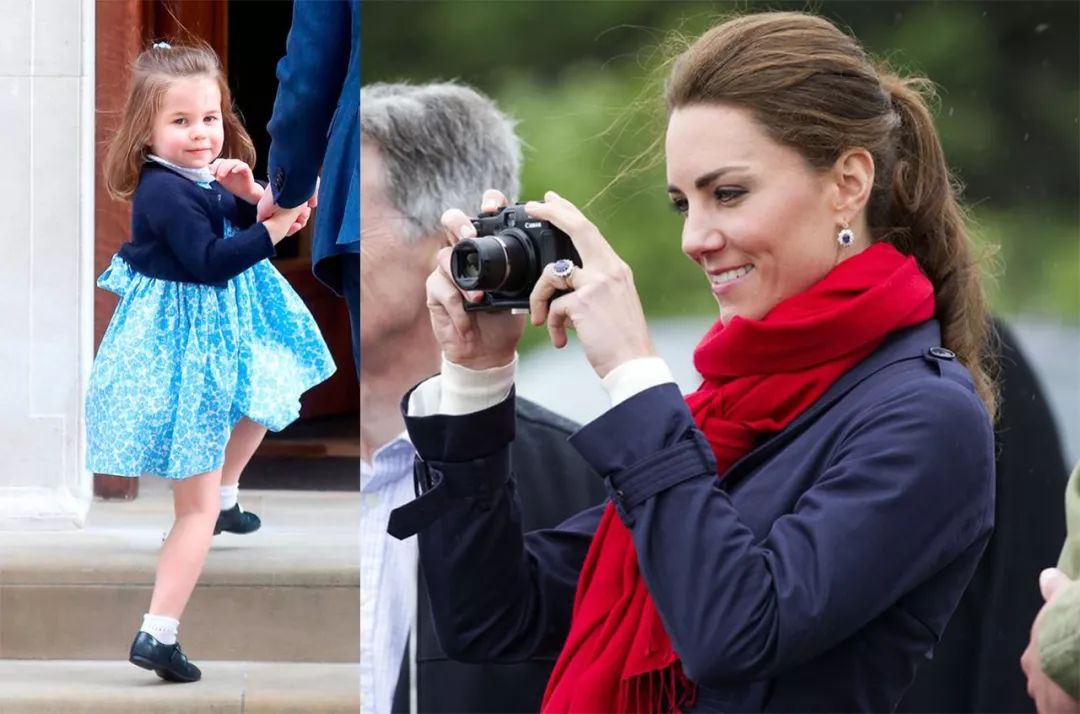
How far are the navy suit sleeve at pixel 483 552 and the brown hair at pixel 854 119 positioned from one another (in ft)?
1.53

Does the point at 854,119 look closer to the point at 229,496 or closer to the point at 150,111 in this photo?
the point at 150,111

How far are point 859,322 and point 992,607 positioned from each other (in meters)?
0.74

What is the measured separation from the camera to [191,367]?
2.53 m

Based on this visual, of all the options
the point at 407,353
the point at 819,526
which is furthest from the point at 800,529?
the point at 407,353

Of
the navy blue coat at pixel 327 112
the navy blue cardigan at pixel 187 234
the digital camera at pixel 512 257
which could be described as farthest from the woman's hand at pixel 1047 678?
the navy blue cardigan at pixel 187 234

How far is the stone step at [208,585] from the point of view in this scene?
2.66 m

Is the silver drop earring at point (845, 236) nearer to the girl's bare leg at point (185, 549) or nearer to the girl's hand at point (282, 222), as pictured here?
the girl's hand at point (282, 222)

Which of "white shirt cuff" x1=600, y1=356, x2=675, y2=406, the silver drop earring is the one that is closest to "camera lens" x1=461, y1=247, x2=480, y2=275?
"white shirt cuff" x1=600, y1=356, x2=675, y2=406

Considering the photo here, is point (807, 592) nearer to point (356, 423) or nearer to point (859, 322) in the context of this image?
point (859, 322)

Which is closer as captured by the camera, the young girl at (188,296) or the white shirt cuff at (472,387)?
the white shirt cuff at (472,387)

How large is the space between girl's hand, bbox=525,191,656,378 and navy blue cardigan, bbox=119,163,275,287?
97 cm

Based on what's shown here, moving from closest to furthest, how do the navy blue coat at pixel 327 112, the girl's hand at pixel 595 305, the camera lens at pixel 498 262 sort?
the girl's hand at pixel 595 305 → the camera lens at pixel 498 262 → the navy blue coat at pixel 327 112

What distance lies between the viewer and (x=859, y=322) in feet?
5.22

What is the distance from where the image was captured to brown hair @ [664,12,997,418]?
5.25 ft
